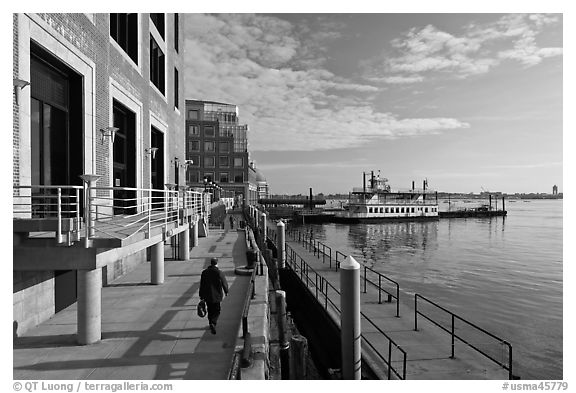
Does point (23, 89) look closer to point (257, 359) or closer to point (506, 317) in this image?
point (257, 359)

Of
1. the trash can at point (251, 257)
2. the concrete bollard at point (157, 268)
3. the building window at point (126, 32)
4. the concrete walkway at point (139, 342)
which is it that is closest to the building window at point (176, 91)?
the building window at point (126, 32)

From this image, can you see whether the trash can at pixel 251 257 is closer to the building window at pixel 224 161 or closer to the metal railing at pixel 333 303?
the metal railing at pixel 333 303

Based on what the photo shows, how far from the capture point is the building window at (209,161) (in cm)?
7175

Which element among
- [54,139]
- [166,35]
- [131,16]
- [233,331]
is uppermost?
[166,35]

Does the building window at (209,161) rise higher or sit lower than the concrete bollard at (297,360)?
higher

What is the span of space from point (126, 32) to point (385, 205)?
2556 inches

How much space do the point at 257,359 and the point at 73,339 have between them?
4.04 metres

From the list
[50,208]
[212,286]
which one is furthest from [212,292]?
[50,208]

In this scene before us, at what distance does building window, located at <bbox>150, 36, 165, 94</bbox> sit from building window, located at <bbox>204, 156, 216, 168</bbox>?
5345 centimetres

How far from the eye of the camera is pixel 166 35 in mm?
19469

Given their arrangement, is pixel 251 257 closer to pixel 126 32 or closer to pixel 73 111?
pixel 73 111

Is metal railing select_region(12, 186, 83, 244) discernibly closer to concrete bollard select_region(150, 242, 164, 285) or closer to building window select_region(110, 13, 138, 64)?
concrete bollard select_region(150, 242, 164, 285)

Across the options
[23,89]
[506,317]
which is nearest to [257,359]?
[23,89]

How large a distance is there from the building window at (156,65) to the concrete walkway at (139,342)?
11.7 m
